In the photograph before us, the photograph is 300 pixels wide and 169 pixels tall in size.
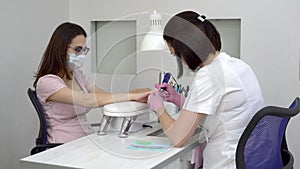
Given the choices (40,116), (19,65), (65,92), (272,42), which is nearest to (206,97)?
(65,92)

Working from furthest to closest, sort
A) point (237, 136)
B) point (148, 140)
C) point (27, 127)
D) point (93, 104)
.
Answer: point (27, 127) → point (93, 104) → point (148, 140) → point (237, 136)

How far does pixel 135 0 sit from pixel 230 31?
66 centimetres

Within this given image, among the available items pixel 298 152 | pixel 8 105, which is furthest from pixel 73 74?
pixel 298 152

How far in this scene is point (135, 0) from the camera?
8.90ft

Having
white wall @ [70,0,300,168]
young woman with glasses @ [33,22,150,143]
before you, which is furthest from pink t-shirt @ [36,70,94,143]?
white wall @ [70,0,300,168]

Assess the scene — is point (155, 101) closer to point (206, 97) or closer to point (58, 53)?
point (206, 97)

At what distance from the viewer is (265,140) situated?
137 centimetres

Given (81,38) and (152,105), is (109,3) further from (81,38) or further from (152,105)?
(152,105)

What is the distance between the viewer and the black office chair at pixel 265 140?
4.09 ft

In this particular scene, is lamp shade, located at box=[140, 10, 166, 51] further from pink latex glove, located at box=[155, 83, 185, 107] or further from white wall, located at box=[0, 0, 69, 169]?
white wall, located at box=[0, 0, 69, 169]

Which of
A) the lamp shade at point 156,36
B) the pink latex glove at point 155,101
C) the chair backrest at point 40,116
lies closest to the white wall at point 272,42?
the lamp shade at point 156,36

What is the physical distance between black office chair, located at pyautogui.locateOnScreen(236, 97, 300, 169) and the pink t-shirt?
0.87 metres

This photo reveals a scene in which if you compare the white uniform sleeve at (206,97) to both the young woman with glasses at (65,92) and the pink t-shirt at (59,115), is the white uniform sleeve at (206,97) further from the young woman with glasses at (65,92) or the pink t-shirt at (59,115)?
the pink t-shirt at (59,115)

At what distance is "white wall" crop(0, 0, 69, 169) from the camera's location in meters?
2.48
